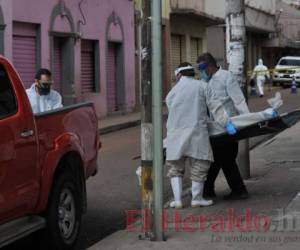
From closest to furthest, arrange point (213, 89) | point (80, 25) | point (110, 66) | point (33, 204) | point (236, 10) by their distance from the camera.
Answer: point (33, 204) < point (213, 89) < point (236, 10) < point (80, 25) < point (110, 66)

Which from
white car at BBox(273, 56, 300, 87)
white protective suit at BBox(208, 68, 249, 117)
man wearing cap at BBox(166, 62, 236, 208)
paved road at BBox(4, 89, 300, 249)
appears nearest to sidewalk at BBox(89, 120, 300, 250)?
man wearing cap at BBox(166, 62, 236, 208)

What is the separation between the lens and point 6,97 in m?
6.04

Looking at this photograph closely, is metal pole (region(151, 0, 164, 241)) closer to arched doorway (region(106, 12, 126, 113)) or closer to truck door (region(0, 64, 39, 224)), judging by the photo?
truck door (region(0, 64, 39, 224))

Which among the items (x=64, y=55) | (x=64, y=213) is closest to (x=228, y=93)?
(x=64, y=213)

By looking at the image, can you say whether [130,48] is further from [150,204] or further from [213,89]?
[150,204]

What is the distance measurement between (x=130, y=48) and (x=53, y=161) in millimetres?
20587

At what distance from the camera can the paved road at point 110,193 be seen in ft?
25.8

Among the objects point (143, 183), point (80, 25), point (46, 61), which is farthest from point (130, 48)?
point (143, 183)

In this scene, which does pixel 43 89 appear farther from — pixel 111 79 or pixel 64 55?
pixel 111 79

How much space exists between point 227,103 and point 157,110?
2.44 m

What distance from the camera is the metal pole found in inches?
251

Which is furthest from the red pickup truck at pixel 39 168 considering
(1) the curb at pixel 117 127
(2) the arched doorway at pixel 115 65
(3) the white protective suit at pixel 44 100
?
(2) the arched doorway at pixel 115 65

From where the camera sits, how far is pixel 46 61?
66.9 feet

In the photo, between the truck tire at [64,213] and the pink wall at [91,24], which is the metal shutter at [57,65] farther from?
the truck tire at [64,213]
